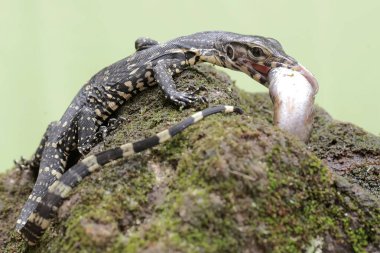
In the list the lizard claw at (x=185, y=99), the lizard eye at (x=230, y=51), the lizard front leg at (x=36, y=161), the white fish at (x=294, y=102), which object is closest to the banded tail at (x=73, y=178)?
the lizard claw at (x=185, y=99)

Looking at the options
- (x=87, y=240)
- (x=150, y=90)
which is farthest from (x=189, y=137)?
(x=150, y=90)

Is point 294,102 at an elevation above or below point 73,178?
above

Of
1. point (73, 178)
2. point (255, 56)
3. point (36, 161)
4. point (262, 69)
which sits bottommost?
point (36, 161)

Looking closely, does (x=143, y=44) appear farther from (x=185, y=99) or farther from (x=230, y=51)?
(x=185, y=99)

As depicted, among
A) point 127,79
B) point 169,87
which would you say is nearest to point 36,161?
point 127,79

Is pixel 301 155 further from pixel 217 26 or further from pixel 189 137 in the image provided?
pixel 217 26

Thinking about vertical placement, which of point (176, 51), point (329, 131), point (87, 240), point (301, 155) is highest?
point (176, 51)

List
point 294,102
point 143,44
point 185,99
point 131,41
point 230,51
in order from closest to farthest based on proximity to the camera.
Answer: point 294,102 < point 185,99 < point 230,51 < point 143,44 < point 131,41

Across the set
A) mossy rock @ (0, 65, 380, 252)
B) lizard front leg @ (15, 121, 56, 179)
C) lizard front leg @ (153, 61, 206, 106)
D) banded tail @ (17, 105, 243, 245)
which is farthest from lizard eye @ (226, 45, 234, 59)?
lizard front leg @ (15, 121, 56, 179)
